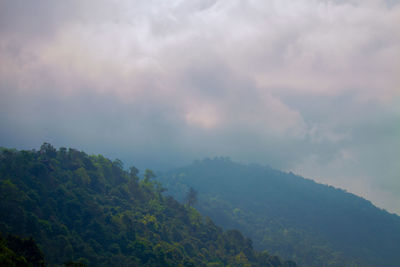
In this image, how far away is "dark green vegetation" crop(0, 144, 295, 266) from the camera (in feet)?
178

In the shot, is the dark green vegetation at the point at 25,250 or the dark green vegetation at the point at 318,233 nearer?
the dark green vegetation at the point at 25,250

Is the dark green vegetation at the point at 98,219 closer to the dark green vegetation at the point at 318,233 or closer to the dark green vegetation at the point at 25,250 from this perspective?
the dark green vegetation at the point at 25,250

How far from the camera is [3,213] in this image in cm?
5150

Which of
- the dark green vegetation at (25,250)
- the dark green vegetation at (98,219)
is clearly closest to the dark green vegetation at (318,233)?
the dark green vegetation at (98,219)

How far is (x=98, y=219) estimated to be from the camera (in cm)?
7175

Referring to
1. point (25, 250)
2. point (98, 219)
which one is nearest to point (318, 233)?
point (98, 219)

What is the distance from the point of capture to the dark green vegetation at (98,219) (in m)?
54.2

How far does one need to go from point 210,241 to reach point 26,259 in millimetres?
72188

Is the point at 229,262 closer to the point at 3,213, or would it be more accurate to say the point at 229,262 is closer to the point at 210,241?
the point at 210,241

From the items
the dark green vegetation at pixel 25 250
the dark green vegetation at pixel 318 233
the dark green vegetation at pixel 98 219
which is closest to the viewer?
the dark green vegetation at pixel 25 250

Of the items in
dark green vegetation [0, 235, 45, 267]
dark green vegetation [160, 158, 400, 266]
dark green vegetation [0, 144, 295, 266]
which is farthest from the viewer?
dark green vegetation [160, 158, 400, 266]

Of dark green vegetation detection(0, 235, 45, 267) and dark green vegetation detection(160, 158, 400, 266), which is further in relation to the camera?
dark green vegetation detection(160, 158, 400, 266)

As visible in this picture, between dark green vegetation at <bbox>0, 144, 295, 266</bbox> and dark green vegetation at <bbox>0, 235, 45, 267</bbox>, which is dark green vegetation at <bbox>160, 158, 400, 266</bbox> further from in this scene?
dark green vegetation at <bbox>0, 235, 45, 267</bbox>

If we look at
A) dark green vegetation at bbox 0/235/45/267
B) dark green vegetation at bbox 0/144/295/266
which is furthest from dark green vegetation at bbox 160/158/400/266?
dark green vegetation at bbox 0/235/45/267
